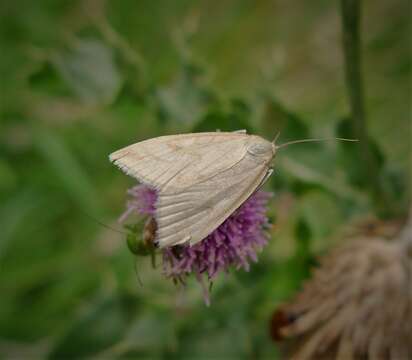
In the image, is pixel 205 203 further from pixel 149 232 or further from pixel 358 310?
pixel 358 310

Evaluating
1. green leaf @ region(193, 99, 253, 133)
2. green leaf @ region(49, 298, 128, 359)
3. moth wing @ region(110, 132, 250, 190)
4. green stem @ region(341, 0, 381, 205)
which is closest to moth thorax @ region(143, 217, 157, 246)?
moth wing @ region(110, 132, 250, 190)

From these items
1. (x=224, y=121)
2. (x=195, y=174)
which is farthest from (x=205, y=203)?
(x=224, y=121)

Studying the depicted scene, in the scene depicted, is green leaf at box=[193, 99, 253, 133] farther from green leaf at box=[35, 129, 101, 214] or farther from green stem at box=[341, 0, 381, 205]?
green leaf at box=[35, 129, 101, 214]

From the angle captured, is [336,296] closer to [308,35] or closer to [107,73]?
[107,73]

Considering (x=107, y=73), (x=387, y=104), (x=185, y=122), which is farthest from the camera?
(x=387, y=104)

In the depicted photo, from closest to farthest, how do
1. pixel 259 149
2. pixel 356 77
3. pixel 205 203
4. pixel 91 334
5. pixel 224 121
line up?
pixel 205 203, pixel 259 149, pixel 356 77, pixel 224 121, pixel 91 334

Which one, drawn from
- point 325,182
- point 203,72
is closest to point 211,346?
point 325,182

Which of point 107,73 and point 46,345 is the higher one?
point 107,73
